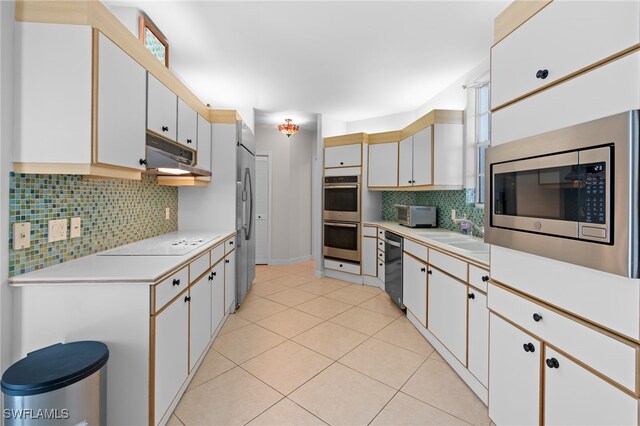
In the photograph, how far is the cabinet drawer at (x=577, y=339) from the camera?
93cm

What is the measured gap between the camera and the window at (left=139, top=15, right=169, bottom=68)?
2.30 m

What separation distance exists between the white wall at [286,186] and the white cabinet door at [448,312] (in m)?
3.65

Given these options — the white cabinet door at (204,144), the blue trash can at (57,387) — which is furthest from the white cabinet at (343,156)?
the blue trash can at (57,387)

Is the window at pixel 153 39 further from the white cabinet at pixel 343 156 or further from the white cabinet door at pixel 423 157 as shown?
the white cabinet door at pixel 423 157

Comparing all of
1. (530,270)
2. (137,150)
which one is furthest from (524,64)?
(137,150)

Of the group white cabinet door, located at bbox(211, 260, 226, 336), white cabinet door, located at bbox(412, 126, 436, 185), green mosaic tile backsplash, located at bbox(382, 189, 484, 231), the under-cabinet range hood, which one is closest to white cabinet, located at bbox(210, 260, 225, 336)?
white cabinet door, located at bbox(211, 260, 226, 336)

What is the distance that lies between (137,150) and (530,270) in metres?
2.19

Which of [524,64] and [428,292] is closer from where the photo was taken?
[524,64]

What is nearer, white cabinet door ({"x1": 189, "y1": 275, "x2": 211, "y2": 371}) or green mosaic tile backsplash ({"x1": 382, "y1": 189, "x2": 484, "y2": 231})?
white cabinet door ({"x1": 189, "y1": 275, "x2": 211, "y2": 371})

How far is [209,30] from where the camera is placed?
256 cm

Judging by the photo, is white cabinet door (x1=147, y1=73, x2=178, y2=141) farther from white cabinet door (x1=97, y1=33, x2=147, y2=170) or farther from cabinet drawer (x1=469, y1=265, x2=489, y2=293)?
cabinet drawer (x1=469, y1=265, x2=489, y2=293)

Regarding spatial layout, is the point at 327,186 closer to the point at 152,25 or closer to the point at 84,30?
the point at 152,25

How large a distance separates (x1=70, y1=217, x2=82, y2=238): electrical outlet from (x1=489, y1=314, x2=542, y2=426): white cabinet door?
2.42m

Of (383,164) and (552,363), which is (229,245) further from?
(552,363)
